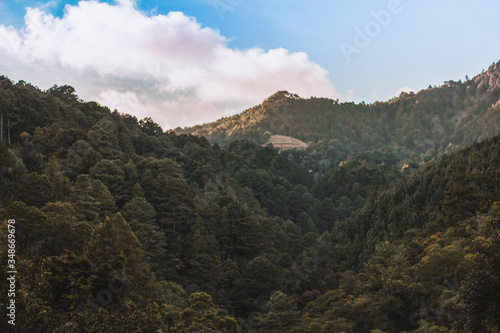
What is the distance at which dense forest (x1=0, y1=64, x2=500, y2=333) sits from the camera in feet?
63.4

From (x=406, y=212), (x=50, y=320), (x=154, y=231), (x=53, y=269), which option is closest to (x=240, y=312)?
(x=154, y=231)

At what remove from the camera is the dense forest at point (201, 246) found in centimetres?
1931

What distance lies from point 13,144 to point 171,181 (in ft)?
52.5

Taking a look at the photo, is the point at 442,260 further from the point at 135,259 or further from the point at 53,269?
the point at 53,269

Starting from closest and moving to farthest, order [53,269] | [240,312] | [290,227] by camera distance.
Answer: [53,269]
[240,312]
[290,227]

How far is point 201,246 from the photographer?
45062 mm

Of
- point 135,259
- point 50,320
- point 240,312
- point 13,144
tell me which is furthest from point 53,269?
point 13,144

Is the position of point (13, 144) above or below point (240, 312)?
above

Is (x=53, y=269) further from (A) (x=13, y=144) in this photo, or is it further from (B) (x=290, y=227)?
(B) (x=290, y=227)

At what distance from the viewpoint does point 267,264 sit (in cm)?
4306

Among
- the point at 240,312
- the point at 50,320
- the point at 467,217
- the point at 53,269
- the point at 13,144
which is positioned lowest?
the point at 240,312

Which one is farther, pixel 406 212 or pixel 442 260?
pixel 406 212

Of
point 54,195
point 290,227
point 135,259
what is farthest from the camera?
point 290,227

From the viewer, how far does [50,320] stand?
1697cm
